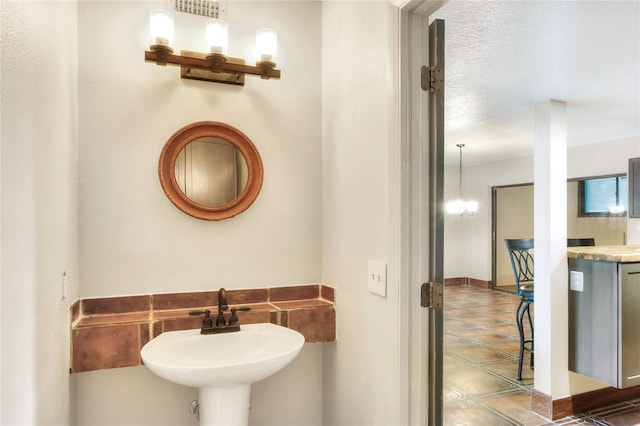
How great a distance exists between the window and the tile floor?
65.9 inches

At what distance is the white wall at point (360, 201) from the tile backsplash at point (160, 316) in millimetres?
132

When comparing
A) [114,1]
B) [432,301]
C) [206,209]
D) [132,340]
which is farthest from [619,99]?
[132,340]

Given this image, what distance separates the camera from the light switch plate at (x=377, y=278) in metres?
1.41

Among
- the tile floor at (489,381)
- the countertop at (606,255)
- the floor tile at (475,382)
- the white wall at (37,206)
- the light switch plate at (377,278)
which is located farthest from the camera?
the floor tile at (475,382)

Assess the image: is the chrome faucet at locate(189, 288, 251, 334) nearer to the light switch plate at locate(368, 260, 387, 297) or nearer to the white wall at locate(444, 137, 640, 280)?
the light switch plate at locate(368, 260, 387, 297)

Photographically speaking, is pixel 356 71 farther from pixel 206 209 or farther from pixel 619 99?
pixel 619 99

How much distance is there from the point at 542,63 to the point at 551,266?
1.40m

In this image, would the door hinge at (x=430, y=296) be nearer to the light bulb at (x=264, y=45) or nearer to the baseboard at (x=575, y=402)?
the light bulb at (x=264, y=45)

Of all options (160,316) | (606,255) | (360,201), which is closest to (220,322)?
(160,316)

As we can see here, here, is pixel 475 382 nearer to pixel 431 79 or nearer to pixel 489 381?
pixel 489 381

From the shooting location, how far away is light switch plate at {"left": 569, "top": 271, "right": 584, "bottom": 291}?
2760 mm

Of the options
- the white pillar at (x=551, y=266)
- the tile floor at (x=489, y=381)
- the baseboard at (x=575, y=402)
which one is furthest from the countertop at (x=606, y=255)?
the tile floor at (x=489, y=381)

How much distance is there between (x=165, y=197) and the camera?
1790 millimetres

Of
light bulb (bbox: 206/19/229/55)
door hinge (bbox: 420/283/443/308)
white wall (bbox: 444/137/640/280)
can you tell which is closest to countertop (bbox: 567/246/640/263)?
door hinge (bbox: 420/283/443/308)
